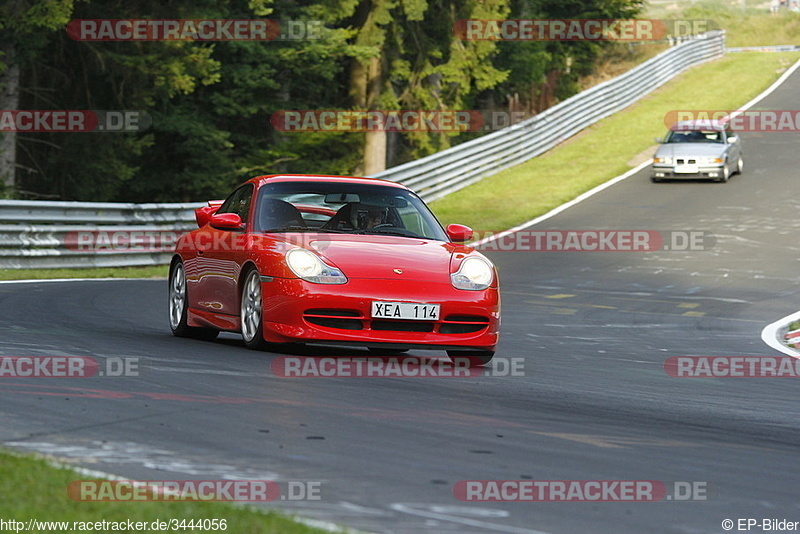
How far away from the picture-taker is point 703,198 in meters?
28.4

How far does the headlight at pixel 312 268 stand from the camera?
30.8ft

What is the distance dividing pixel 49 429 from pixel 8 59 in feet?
70.9

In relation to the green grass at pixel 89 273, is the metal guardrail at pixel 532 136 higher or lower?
higher

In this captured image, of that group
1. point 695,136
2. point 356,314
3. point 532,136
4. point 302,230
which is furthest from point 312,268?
point 532,136

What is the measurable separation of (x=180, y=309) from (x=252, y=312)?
1775mm

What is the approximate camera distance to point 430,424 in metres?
6.77

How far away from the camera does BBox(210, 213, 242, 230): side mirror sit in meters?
10.3
